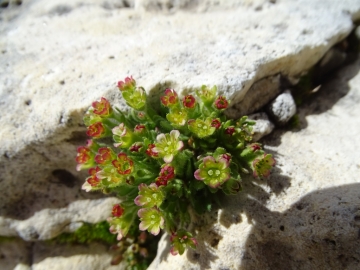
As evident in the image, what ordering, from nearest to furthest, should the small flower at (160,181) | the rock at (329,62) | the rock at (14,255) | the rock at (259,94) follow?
the small flower at (160,181), the rock at (259,94), the rock at (14,255), the rock at (329,62)

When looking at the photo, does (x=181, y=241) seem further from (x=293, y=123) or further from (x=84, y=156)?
(x=293, y=123)

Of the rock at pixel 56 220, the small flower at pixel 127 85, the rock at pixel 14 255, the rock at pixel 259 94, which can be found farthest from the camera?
the rock at pixel 14 255

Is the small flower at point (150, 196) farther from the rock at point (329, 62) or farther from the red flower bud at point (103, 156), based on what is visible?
the rock at point (329, 62)

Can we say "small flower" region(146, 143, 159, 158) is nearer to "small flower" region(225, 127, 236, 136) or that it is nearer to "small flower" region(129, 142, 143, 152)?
"small flower" region(129, 142, 143, 152)

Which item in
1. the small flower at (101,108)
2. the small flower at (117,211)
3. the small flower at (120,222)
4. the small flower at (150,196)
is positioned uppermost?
the small flower at (101,108)

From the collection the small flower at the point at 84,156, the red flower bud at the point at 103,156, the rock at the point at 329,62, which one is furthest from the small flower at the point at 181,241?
the rock at the point at 329,62

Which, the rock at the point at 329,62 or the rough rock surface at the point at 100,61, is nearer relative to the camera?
the rough rock surface at the point at 100,61

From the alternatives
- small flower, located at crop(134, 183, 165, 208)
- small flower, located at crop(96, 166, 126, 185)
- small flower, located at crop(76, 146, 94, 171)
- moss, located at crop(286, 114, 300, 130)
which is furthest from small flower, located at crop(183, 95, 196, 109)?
moss, located at crop(286, 114, 300, 130)

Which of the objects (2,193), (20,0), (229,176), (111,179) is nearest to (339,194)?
(229,176)
